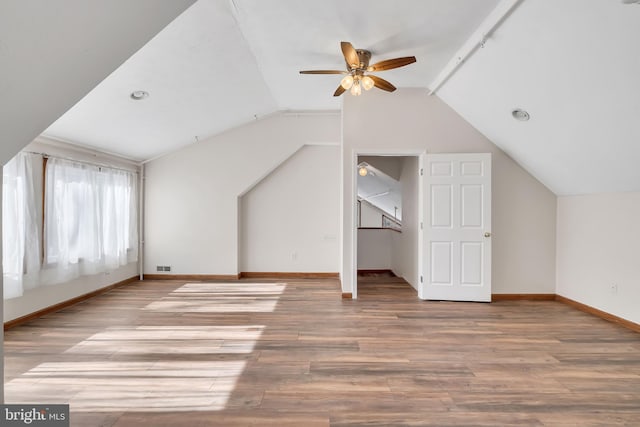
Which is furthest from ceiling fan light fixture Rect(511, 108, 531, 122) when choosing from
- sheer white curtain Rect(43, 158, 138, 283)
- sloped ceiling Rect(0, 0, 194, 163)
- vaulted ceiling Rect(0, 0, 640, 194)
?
sheer white curtain Rect(43, 158, 138, 283)

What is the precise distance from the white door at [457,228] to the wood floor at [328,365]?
0.97 feet

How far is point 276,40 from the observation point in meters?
3.42

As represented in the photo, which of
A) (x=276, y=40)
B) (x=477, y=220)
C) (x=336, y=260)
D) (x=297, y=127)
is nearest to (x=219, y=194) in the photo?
(x=297, y=127)

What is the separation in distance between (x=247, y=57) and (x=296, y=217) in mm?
3044

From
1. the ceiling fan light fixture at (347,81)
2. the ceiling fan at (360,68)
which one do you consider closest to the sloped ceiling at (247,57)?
the ceiling fan at (360,68)

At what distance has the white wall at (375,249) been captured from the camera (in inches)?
265

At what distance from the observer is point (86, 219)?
4.55 metres

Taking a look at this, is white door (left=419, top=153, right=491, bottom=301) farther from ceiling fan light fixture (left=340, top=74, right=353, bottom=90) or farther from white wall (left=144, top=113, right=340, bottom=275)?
white wall (left=144, top=113, right=340, bottom=275)

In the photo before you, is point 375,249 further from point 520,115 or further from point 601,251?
point 520,115

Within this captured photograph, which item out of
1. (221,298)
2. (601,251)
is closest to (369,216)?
(221,298)

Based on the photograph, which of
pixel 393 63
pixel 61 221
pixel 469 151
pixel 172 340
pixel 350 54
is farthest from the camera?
pixel 469 151

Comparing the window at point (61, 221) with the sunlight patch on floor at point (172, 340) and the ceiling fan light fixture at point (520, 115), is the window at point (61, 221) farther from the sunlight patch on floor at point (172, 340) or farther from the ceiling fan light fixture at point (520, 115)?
the ceiling fan light fixture at point (520, 115)

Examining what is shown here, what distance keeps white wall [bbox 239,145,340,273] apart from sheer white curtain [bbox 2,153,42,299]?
299cm

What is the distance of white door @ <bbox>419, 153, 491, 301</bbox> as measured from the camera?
14.7 feet
